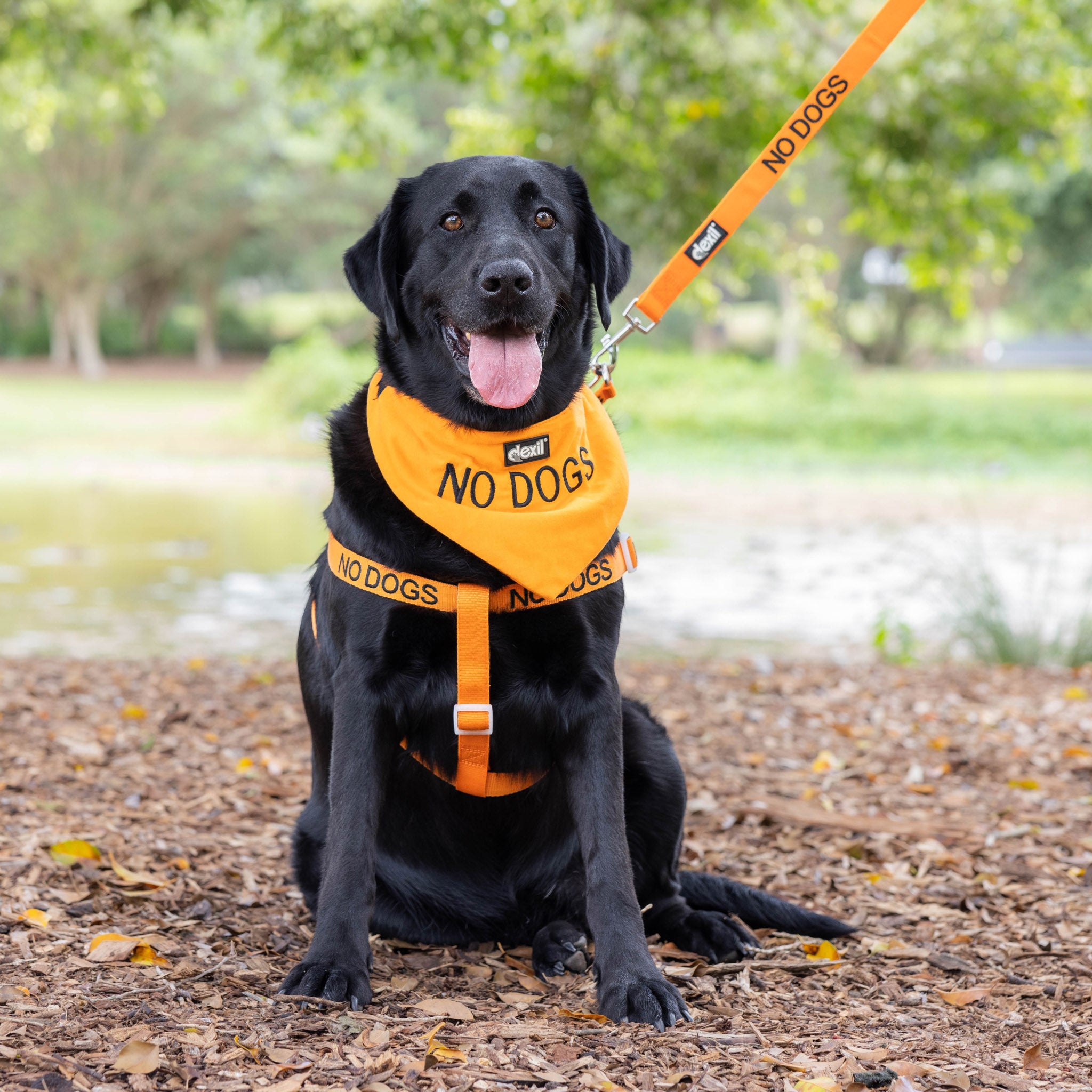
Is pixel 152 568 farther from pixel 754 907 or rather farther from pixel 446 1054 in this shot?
pixel 446 1054

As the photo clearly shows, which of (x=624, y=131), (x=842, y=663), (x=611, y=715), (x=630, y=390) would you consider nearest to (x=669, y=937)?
(x=611, y=715)

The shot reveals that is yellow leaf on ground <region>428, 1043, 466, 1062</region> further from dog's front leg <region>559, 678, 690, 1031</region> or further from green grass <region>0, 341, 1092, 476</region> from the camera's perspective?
green grass <region>0, 341, 1092, 476</region>

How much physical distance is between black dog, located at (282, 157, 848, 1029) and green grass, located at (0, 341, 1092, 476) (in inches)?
562

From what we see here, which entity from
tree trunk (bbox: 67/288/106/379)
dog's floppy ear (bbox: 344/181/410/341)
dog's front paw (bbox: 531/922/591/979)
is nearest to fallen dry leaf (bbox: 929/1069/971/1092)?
dog's front paw (bbox: 531/922/591/979)

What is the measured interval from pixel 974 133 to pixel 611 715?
7.44 metres

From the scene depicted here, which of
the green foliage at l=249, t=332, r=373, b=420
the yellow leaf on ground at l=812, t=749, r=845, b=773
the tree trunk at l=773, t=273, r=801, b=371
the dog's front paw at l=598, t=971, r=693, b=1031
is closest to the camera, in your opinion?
the dog's front paw at l=598, t=971, r=693, b=1031

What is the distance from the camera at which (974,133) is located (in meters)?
8.70

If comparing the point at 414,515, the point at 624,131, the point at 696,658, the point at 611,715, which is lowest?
the point at 696,658

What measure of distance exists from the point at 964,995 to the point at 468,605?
4.59 feet

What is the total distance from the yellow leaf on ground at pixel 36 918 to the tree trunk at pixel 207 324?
1576 inches

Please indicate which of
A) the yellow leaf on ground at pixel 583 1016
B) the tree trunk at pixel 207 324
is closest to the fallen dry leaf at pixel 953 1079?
the yellow leaf on ground at pixel 583 1016

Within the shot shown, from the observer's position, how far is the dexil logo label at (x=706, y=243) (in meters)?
3.26

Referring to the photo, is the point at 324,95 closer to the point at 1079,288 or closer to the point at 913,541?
the point at 913,541

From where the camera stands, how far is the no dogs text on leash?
325 cm
